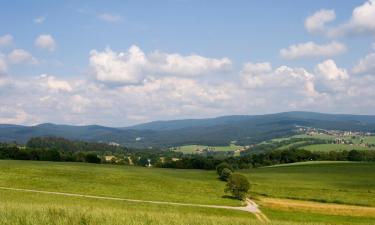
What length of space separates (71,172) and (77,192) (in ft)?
81.5

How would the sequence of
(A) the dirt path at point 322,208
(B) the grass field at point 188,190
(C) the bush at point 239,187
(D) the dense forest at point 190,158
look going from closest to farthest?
(B) the grass field at point 188,190 < (A) the dirt path at point 322,208 < (C) the bush at point 239,187 < (D) the dense forest at point 190,158

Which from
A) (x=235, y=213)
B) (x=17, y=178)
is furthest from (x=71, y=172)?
(x=235, y=213)

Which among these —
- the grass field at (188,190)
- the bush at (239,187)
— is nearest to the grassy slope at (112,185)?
the grass field at (188,190)

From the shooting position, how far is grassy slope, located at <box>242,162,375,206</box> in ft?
247

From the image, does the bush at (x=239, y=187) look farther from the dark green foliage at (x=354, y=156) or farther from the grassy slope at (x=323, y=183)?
the dark green foliage at (x=354, y=156)

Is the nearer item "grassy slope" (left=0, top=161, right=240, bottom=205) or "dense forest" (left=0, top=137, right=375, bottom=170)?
"grassy slope" (left=0, top=161, right=240, bottom=205)

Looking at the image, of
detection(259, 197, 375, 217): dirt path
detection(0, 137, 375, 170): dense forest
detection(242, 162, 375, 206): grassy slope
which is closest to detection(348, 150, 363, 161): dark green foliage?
detection(0, 137, 375, 170): dense forest

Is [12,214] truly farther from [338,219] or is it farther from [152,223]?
[338,219]

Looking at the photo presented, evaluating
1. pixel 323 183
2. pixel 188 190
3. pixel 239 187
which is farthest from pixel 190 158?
pixel 239 187

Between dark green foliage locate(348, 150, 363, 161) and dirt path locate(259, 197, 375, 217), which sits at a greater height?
A: dark green foliage locate(348, 150, 363, 161)

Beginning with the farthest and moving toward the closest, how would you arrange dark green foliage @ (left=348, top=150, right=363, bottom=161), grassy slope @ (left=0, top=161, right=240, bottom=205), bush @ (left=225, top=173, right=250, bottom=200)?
dark green foliage @ (left=348, top=150, right=363, bottom=161), bush @ (left=225, top=173, right=250, bottom=200), grassy slope @ (left=0, top=161, right=240, bottom=205)

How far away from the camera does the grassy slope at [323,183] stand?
75.2 m

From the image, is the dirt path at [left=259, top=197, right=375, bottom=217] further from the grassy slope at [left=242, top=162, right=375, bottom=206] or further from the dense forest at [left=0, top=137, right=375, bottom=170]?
the dense forest at [left=0, top=137, right=375, bottom=170]

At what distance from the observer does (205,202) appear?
6078cm
